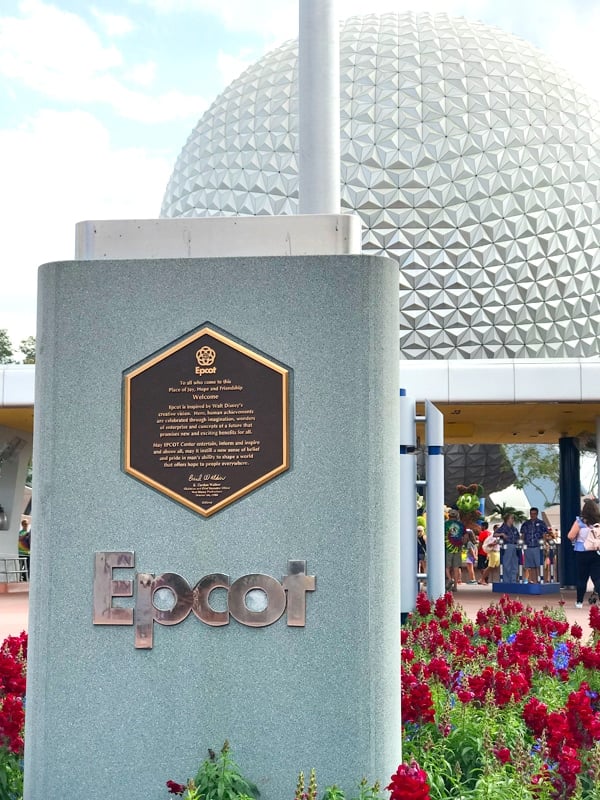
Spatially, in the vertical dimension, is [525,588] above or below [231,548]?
below

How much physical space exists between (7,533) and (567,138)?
1831 cm

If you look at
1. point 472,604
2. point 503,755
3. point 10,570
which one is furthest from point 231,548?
point 10,570

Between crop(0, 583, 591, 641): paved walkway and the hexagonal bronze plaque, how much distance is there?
8.11 metres

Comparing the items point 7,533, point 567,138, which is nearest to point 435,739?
point 7,533

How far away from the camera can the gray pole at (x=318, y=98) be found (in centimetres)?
887

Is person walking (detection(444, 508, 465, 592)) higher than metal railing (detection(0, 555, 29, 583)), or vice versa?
person walking (detection(444, 508, 465, 592))

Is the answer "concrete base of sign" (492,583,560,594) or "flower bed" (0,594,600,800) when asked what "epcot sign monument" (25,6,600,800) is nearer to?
"flower bed" (0,594,600,800)

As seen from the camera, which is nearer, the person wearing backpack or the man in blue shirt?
the person wearing backpack

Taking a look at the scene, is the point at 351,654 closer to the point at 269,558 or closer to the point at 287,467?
the point at 269,558

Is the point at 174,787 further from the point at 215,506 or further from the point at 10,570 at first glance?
the point at 10,570

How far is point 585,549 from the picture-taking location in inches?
618

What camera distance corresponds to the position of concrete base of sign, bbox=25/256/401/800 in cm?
457

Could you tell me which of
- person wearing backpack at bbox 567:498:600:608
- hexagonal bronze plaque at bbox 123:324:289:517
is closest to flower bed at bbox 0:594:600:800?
hexagonal bronze plaque at bbox 123:324:289:517

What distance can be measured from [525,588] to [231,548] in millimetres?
16728
